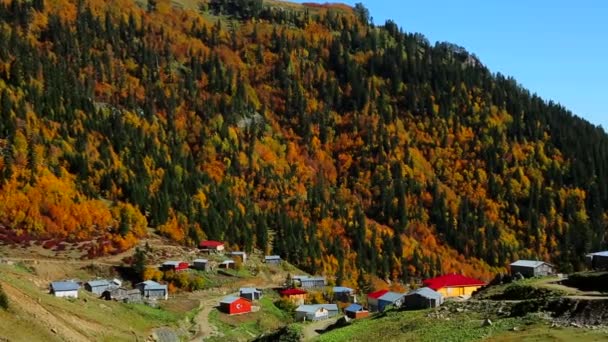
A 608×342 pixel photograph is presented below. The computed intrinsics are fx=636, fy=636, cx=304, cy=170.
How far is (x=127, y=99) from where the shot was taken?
19975cm

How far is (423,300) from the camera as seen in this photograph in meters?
68.4

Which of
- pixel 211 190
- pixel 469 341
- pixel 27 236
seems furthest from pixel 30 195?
pixel 469 341

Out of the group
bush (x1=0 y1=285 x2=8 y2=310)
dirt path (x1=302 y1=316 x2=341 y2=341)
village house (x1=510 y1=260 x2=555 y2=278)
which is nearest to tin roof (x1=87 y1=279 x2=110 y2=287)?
dirt path (x1=302 y1=316 x2=341 y2=341)

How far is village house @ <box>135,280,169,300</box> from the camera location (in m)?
109

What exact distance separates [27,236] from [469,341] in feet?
344

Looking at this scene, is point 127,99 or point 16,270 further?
point 127,99

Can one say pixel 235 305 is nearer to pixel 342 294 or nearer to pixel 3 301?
pixel 342 294

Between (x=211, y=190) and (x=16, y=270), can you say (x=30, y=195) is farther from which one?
(x=211, y=190)

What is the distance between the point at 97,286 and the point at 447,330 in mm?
72192

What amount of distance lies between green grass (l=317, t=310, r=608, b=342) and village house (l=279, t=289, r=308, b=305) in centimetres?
5547

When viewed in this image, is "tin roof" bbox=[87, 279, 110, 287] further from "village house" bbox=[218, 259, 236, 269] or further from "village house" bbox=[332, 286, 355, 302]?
"village house" bbox=[332, 286, 355, 302]

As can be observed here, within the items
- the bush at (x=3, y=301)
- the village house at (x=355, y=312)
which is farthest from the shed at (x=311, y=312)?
the bush at (x=3, y=301)

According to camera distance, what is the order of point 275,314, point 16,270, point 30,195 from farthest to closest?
point 30,195 < point 275,314 < point 16,270

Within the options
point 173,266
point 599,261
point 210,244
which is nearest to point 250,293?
point 173,266
